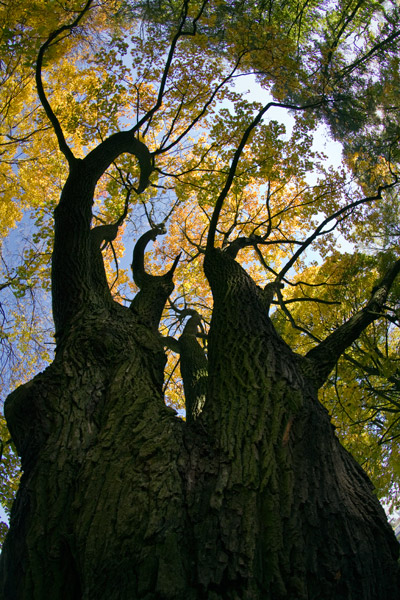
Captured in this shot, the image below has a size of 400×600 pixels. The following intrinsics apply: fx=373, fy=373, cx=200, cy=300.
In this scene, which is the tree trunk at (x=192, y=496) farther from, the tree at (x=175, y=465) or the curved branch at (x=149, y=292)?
the curved branch at (x=149, y=292)

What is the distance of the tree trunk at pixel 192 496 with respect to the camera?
189cm

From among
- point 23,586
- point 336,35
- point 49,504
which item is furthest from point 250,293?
point 336,35

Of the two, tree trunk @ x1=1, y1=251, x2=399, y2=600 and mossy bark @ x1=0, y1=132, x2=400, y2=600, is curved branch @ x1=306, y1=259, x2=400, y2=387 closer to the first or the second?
mossy bark @ x1=0, y1=132, x2=400, y2=600

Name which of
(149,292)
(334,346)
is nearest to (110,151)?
(149,292)

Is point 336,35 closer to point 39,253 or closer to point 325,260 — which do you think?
point 325,260

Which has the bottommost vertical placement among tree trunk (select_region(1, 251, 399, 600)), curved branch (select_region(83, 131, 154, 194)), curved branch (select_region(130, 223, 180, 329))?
tree trunk (select_region(1, 251, 399, 600))

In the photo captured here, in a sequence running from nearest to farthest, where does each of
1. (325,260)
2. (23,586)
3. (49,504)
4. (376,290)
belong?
1. (23,586)
2. (49,504)
3. (376,290)
4. (325,260)

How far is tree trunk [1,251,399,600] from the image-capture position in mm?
1888

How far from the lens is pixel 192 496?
218 centimetres

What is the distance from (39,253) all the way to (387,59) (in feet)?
29.8

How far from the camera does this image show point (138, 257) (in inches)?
221

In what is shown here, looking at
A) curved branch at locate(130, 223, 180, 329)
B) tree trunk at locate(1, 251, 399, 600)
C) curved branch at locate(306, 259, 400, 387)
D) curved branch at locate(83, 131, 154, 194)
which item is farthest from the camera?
curved branch at locate(83, 131, 154, 194)

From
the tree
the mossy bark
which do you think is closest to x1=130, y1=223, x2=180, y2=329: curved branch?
the tree

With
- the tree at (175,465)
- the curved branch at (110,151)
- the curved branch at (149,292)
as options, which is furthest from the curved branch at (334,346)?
the curved branch at (110,151)
